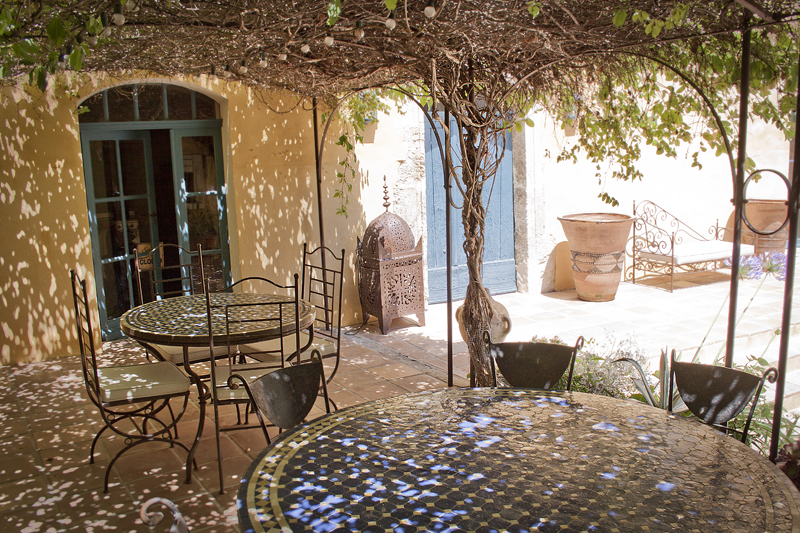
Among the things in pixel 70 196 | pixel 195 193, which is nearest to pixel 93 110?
pixel 70 196

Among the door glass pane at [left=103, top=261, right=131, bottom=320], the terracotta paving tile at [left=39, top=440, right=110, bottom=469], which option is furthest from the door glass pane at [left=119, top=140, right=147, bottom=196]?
the terracotta paving tile at [left=39, top=440, right=110, bottom=469]

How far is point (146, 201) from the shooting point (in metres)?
5.90

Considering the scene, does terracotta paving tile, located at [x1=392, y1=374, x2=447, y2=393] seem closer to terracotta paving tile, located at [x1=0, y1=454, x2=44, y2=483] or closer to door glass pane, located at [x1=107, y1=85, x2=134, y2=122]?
A: terracotta paving tile, located at [x1=0, y1=454, x2=44, y2=483]

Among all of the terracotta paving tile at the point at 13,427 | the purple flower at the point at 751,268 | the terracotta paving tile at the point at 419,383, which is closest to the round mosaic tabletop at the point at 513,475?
the terracotta paving tile at the point at 419,383

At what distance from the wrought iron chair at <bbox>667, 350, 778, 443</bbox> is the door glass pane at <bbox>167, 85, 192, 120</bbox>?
4.93 m

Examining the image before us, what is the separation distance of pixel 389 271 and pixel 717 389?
3.96 metres

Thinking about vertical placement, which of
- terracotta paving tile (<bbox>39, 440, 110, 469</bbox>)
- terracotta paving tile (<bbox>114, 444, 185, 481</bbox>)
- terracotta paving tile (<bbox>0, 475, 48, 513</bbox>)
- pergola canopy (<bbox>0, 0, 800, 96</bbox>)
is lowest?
terracotta paving tile (<bbox>114, 444, 185, 481</bbox>)

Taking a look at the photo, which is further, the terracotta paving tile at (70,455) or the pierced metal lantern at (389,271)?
the pierced metal lantern at (389,271)

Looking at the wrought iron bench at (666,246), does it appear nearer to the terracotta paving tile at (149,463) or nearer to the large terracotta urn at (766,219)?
the large terracotta urn at (766,219)

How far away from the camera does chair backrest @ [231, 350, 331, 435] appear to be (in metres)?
2.31

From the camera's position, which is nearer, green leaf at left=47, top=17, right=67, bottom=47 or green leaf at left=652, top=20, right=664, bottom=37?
green leaf at left=47, top=17, right=67, bottom=47

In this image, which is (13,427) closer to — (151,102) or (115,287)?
(115,287)

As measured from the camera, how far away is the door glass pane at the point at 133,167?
18.9 feet

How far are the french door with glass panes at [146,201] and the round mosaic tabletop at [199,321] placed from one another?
1.94 meters
